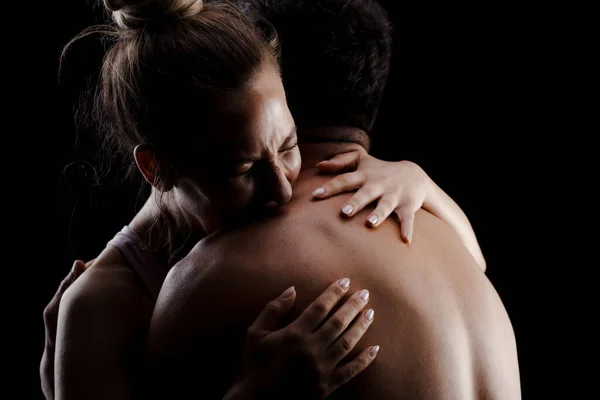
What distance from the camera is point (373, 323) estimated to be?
47.8 inches

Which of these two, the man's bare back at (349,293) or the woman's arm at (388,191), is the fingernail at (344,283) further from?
the woman's arm at (388,191)

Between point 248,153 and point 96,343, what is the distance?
0.41 m

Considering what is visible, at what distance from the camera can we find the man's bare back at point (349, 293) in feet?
3.96

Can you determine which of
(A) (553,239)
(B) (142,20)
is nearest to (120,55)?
(B) (142,20)

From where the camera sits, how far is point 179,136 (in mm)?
1306

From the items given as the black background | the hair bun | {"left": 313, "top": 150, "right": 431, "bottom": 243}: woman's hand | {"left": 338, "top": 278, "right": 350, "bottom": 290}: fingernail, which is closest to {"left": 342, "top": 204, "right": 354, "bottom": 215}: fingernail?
{"left": 313, "top": 150, "right": 431, "bottom": 243}: woman's hand

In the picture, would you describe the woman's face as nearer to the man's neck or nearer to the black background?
the man's neck

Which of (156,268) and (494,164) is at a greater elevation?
(156,268)

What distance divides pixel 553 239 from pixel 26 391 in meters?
1.48

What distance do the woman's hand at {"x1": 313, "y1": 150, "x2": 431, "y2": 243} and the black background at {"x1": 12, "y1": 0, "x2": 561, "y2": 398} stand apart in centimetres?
71

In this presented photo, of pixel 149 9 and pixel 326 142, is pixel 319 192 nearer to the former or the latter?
pixel 326 142

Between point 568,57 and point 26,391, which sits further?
point 26,391

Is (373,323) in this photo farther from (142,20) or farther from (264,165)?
(142,20)

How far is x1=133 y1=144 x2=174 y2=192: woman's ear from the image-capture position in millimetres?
1364
